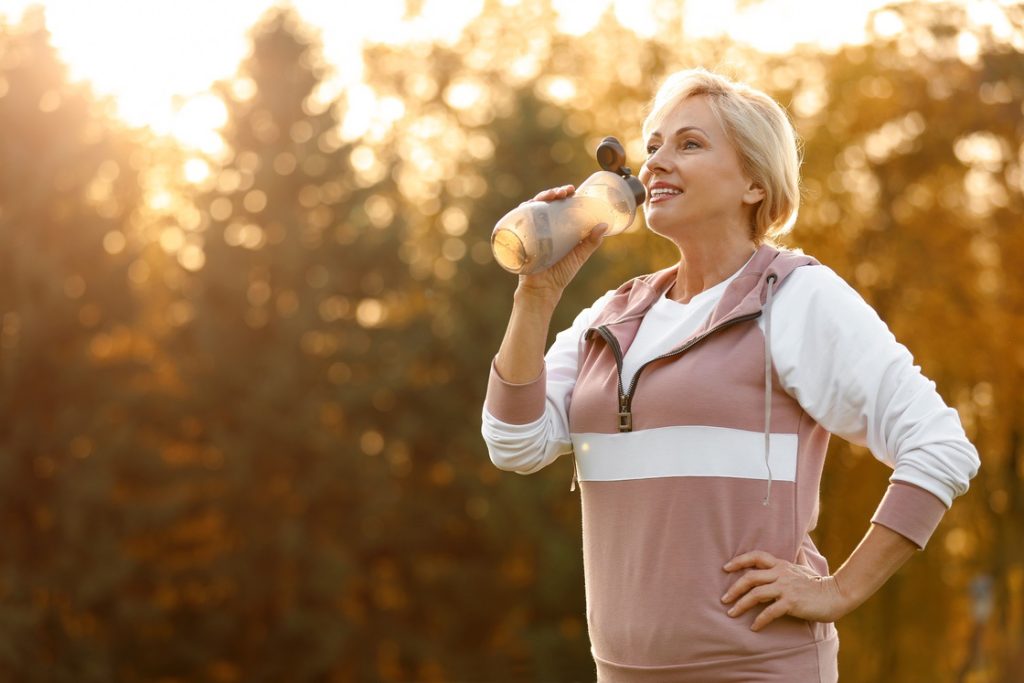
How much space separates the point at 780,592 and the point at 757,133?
2.98 feet

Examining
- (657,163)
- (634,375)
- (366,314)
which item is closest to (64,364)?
(366,314)

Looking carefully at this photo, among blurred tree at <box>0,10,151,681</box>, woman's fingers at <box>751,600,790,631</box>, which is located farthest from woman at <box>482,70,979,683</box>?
blurred tree at <box>0,10,151,681</box>

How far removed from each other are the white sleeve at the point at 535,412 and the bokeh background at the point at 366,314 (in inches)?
600

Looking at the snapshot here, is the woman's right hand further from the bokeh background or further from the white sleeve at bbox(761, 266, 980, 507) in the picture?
the bokeh background

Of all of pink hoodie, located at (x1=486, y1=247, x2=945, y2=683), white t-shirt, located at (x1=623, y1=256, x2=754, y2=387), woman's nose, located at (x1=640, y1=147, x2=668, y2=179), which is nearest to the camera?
pink hoodie, located at (x1=486, y1=247, x2=945, y2=683)

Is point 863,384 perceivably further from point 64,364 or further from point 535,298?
point 64,364

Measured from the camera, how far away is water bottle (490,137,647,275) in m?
2.52

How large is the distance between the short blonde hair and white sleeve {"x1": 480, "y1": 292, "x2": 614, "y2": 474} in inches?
16.2

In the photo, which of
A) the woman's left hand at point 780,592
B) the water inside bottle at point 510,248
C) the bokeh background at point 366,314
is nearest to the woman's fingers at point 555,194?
the water inside bottle at point 510,248

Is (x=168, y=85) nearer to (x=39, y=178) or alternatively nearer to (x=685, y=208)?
(x=39, y=178)

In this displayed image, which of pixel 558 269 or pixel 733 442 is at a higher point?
→ pixel 558 269

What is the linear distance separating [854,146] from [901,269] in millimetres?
1959

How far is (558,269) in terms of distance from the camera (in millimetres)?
2623

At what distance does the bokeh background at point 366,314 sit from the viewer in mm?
18594
